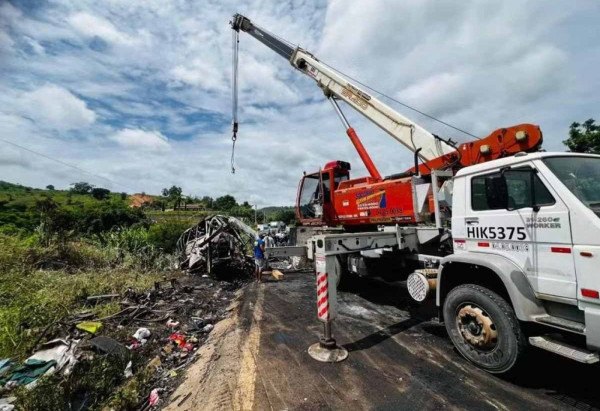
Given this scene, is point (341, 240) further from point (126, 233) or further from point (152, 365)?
point (126, 233)

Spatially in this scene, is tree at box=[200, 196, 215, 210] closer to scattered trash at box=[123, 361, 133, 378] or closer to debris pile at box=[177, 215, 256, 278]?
debris pile at box=[177, 215, 256, 278]

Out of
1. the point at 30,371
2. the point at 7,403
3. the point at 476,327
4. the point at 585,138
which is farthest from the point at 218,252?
the point at 585,138

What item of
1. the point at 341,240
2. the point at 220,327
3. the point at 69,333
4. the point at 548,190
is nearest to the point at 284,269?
the point at 220,327

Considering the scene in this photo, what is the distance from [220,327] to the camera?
22.6 feet

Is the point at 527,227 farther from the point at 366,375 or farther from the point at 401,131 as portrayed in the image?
the point at 401,131

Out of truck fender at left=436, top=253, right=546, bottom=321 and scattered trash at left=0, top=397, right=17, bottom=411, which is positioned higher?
truck fender at left=436, top=253, right=546, bottom=321

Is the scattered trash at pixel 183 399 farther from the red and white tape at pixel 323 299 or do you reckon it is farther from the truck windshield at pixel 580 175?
the truck windshield at pixel 580 175

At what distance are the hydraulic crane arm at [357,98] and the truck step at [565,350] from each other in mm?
4047

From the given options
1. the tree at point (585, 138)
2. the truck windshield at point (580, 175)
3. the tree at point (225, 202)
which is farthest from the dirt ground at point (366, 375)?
the tree at point (225, 202)

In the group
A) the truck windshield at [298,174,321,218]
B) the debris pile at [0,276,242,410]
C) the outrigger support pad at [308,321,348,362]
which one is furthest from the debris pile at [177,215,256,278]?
the outrigger support pad at [308,321,348,362]

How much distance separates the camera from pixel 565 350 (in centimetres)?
334

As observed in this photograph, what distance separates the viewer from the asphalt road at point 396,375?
360 cm

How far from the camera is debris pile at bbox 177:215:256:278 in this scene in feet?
41.5

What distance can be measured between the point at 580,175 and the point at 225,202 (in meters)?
74.4
